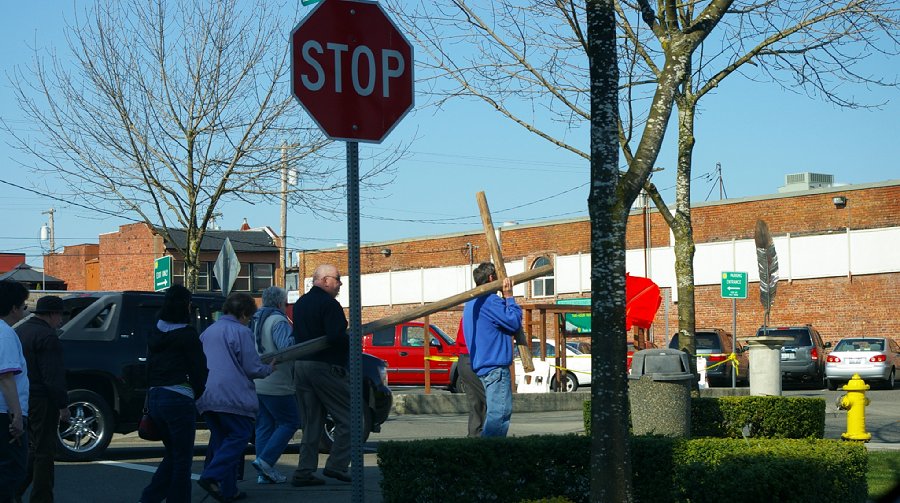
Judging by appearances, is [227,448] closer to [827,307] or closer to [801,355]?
→ [801,355]

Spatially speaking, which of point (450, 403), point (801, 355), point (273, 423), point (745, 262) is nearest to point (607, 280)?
point (273, 423)

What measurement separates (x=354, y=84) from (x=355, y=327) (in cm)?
120

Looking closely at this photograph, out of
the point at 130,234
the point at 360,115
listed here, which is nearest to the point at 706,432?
the point at 360,115

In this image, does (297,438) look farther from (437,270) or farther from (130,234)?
(130,234)

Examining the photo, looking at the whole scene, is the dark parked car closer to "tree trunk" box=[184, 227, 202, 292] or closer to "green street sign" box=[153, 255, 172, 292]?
"tree trunk" box=[184, 227, 202, 292]

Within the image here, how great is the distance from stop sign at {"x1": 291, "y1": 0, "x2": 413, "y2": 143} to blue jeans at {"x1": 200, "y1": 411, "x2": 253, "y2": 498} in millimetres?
3998

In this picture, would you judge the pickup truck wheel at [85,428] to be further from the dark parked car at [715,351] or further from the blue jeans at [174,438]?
the dark parked car at [715,351]

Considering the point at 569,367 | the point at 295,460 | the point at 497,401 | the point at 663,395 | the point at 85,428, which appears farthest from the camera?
the point at 569,367

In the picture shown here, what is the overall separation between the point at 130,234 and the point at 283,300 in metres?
66.9

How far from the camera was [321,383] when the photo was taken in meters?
9.89

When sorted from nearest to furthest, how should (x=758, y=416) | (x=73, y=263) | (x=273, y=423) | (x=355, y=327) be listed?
(x=355, y=327), (x=273, y=423), (x=758, y=416), (x=73, y=263)

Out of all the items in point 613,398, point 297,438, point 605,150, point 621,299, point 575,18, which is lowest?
point 297,438

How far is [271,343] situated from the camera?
10.3 metres

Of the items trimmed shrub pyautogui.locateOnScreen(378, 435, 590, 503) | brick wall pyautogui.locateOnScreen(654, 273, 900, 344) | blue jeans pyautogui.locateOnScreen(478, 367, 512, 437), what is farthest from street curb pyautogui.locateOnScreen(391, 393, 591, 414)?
brick wall pyautogui.locateOnScreen(654, 273, 900, 344)
